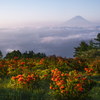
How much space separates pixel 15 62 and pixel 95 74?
6.77 meters

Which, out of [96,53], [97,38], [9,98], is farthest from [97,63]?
[97,38]

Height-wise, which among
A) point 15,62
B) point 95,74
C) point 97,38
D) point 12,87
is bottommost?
point 95,74

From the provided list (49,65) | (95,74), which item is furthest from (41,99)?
(95,74)

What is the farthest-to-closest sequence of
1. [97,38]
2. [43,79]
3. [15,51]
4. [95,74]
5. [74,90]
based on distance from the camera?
[97,38], [15,51], [95,74], [43,79], [74,90]

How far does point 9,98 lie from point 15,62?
22.3 ft

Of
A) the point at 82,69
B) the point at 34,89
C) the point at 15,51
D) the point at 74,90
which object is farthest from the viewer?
the point at 15,51

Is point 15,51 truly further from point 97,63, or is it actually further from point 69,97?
point 69,97

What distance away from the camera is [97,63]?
1088 cm

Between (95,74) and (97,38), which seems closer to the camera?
(95,74)

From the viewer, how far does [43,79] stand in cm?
820

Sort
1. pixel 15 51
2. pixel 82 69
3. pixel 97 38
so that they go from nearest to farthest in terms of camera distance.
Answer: pixel 82 69 → pixel 15 51 → pixel 97 38

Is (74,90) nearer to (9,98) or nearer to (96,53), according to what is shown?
(9,98)

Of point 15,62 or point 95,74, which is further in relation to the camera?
point 15,62

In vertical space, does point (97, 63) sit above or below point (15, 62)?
below
